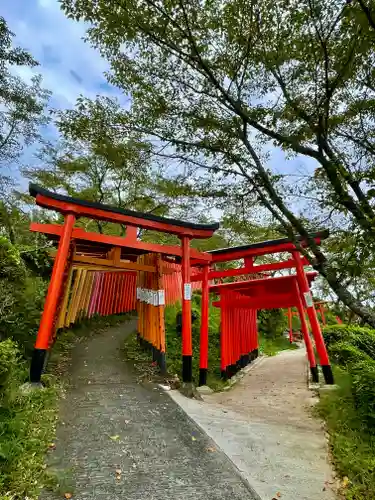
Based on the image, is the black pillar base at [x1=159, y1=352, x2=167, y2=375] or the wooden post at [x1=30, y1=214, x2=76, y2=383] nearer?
the wooden post at [x1=30, y1=214, x2=76, y2=383]

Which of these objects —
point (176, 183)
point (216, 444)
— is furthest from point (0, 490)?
point (176, 183)

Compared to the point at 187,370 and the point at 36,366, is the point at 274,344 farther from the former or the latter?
the point at 36,366

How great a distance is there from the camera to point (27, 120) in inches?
407

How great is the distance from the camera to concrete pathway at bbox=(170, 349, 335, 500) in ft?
10.3

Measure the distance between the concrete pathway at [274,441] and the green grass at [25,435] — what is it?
1.88 meters

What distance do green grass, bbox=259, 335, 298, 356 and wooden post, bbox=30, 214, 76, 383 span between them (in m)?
13.5

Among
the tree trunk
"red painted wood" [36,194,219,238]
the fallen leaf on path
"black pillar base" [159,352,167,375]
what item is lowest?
the fallen leaf on path

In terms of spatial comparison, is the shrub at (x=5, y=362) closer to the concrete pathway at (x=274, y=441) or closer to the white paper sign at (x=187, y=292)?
the concrete pathway at (x=274, y=441)

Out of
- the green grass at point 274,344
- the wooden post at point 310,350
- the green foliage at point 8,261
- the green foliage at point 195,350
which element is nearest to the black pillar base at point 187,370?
the green foliage at point 195,350

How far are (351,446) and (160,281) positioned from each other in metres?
4.63

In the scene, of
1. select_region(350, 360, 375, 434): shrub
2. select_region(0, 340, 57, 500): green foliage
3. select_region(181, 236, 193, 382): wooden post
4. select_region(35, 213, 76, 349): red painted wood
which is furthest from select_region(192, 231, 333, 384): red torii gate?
select_region(0, 340, 57, 500): green foliage

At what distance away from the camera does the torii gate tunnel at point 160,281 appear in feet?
19.5

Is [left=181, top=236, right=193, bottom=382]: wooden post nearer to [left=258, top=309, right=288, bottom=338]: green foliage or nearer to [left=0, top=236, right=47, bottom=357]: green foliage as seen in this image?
[left=0, top=236, right=47, bottom=357]: green foliage

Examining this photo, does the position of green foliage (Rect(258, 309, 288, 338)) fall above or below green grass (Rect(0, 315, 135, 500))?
above
